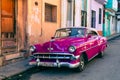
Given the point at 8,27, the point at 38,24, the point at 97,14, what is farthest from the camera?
the point at 97,14

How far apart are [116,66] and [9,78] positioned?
4.40 metres

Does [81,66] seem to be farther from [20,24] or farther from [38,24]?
[38,24]

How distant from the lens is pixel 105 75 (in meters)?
9.55

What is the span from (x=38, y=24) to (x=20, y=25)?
1.53 metres

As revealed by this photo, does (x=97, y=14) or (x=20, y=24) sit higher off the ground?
(x=97, y=14)

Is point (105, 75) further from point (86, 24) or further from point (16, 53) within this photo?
point (86, 24)

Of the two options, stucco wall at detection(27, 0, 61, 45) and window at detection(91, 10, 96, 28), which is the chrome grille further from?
window at detection(91, 10, 96, 28)

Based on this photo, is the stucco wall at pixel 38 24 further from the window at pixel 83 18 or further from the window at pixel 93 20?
the window at pixel 93 20

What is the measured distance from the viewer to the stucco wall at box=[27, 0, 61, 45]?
13.6 m

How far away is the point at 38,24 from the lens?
47.4 feet

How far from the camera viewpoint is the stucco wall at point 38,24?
13579mm

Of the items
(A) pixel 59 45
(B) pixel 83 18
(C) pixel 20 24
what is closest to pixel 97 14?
(B) pixel 83 18

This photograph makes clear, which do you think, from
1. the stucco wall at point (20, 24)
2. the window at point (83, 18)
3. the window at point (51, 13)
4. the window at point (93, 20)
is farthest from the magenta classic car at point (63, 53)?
the window at point (93, 20)

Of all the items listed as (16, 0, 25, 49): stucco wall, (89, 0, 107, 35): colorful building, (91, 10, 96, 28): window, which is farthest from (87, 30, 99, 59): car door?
(91, 10, 96, 28): window
